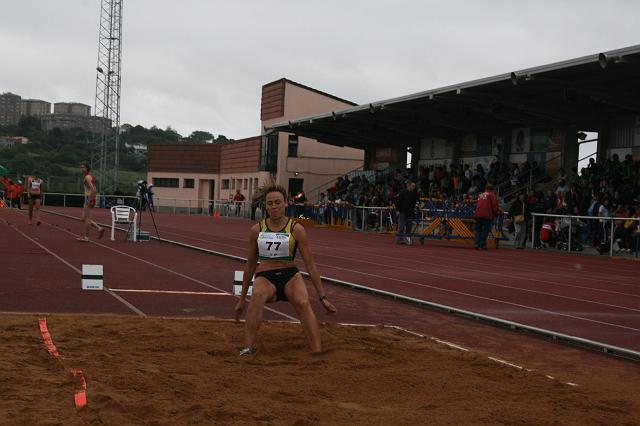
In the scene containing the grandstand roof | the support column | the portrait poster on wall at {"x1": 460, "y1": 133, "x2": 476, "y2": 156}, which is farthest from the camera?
the portrait poster on wall at {"x1": 460, "y1": 133, "x2": 476, "y2": 156}

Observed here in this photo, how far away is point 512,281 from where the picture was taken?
15.3 meters

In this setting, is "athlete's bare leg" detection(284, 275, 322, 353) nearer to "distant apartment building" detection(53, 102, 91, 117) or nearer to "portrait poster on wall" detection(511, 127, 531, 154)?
"portrait poster on wall" detection(511, 127, 531, 154)

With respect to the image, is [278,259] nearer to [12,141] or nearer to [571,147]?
[571,147]

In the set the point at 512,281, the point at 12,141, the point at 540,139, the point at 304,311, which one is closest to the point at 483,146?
the point at 540,139

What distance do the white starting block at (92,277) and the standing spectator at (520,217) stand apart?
55.9ft

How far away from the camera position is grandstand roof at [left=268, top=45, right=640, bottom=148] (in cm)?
2677

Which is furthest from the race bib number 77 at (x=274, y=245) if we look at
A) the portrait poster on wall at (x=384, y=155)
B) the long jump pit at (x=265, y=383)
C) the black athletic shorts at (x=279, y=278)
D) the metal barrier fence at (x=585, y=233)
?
the portrait poster on wall at (x=384, y=155)

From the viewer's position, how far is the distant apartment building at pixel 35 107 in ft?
577

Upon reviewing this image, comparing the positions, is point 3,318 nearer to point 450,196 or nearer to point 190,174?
point 450,196

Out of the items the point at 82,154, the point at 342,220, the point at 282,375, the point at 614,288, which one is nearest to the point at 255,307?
the point at 282,375

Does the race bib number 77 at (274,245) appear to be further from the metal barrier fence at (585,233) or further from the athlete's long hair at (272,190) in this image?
the metal barrier fence at (585,233)

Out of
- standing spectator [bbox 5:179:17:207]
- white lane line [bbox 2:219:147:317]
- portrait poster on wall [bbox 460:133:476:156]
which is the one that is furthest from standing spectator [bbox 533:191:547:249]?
standing spectator [bbox 5:179:17:207]

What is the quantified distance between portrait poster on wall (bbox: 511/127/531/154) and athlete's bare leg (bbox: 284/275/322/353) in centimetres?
3031

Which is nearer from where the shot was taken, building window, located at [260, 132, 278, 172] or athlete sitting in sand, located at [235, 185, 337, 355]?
athlete sitting in sand, located at [235, 185, 337, 355]
